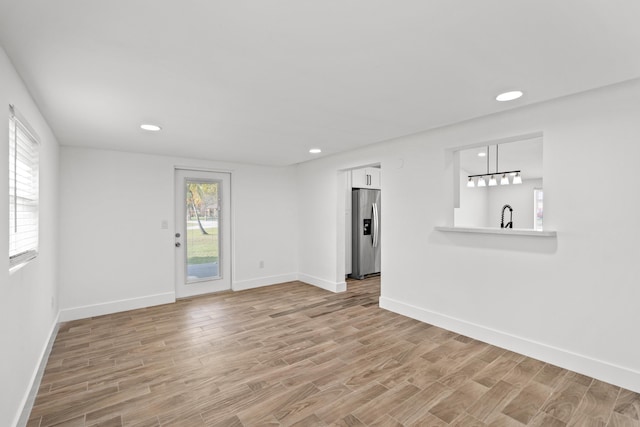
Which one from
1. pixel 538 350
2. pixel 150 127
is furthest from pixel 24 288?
pixel 538 350

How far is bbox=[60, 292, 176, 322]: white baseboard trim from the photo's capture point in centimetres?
400

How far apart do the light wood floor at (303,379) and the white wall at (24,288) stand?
0.26m

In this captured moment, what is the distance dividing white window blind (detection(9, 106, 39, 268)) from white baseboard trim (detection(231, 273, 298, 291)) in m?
3.08

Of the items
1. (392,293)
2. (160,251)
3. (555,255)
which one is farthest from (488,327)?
(160,251)

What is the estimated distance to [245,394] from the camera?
7.60 feet

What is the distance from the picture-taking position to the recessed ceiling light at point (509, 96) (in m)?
2.42

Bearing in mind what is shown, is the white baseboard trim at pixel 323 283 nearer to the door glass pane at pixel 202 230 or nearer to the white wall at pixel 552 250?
the white wall at pixel 552 250

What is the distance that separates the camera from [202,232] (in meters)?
5.17

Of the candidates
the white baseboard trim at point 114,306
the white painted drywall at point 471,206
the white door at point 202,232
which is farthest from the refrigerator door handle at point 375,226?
the white baseboard trim at point 114,306

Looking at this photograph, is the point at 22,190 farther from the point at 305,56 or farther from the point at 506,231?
the point at 506,231

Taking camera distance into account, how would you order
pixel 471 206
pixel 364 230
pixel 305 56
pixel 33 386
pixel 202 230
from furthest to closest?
1. pixel 471 206
2. pixel 364 230
3. pixel 202 230
4. pixel 33 386
5. pixel 305 56

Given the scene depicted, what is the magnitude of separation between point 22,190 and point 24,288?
2.36ft

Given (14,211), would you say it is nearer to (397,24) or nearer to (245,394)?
(245,394)

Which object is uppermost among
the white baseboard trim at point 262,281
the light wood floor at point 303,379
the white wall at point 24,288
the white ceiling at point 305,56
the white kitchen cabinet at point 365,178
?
the white ceiling at point 305,56
